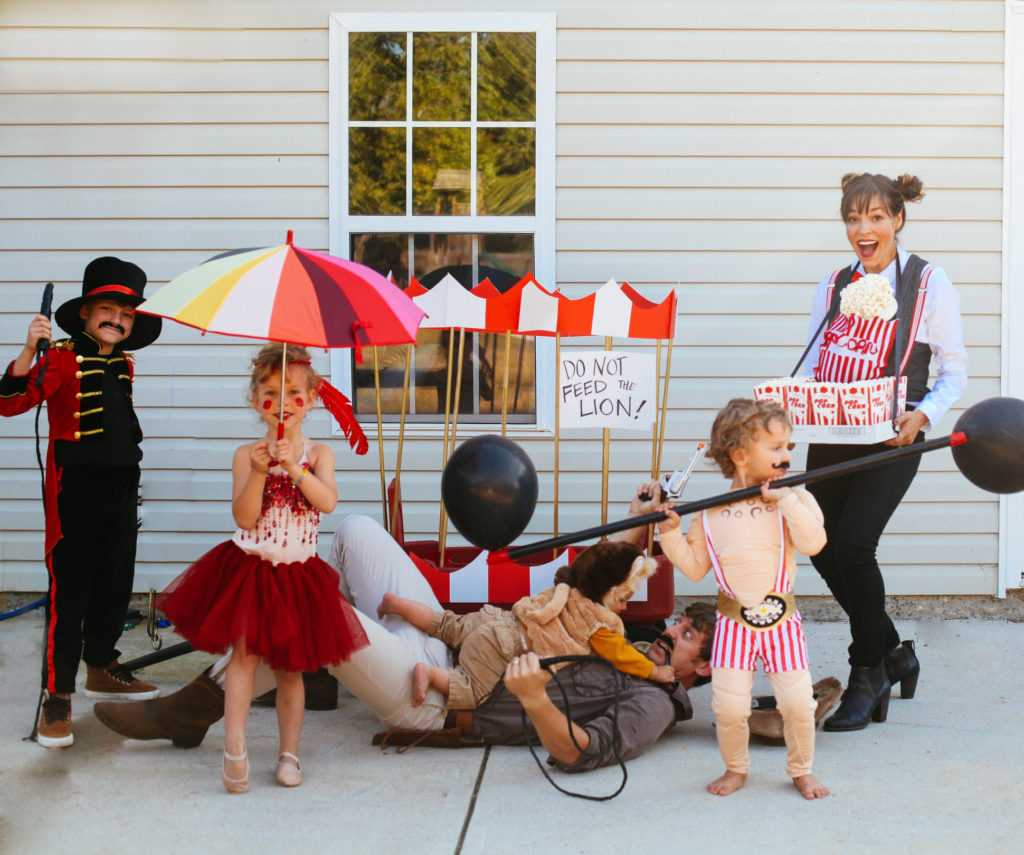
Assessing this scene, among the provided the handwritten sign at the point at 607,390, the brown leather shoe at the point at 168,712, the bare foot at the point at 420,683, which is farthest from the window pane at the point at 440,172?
the brown leather shoe at the point at 168,712

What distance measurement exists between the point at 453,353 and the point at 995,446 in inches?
107

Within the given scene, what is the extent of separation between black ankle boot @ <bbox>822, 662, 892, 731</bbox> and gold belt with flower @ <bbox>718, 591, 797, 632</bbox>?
2.31 feet

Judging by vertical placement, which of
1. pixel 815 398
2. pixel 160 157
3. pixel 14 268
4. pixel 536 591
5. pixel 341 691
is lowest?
pixel 341 691

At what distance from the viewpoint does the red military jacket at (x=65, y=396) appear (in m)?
3.35

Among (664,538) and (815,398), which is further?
(815,398)

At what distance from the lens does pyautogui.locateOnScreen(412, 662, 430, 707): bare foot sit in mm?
3213

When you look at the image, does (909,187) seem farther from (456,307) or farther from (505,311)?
(456,307)

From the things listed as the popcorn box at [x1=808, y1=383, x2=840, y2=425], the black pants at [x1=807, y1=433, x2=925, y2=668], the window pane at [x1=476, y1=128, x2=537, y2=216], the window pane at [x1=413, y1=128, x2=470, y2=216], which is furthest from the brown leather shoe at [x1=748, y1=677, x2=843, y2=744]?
the window pane at [x1=413, y1=128, x2=470, y2=216]

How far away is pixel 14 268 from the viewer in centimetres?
492

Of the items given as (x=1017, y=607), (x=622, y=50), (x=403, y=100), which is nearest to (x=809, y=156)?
(x=622, y=50)

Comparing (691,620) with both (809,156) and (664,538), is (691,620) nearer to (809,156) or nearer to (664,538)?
(664,538)

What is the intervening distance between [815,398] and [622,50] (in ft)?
7.50

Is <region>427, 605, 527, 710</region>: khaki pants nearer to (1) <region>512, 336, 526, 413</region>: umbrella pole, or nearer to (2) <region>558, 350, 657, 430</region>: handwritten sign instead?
(2) <region>558, 350, 657, 430</region>: handwritten sign

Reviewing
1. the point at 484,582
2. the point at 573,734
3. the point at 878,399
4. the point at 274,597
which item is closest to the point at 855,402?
the point at 878,399
